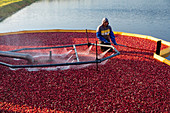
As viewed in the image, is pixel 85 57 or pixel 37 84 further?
pixel 85 57

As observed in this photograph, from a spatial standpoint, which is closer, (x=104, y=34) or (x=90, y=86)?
(x=90, y=86)

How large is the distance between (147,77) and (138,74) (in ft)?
1.13

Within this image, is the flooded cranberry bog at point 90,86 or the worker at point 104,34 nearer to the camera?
the flooded cranberry bog at point 90,86

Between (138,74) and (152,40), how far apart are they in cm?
534

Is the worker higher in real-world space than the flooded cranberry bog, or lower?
higher

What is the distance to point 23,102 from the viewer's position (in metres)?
5.45

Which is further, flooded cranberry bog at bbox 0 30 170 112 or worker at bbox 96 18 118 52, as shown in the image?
worker at bbox 96 18 118 52

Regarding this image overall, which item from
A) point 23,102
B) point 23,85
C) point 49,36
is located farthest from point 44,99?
point 49,36

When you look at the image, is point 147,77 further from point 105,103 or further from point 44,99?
point 44,99

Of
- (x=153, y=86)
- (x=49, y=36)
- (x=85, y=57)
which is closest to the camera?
(x=153, y=86)

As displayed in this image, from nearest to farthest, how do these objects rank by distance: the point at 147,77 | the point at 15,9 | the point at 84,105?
the point at 84,105, the point at 147,77, the point at 15,9

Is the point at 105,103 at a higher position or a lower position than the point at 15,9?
lower

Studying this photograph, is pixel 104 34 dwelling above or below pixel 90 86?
above

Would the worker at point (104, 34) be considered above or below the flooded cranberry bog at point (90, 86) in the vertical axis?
above
